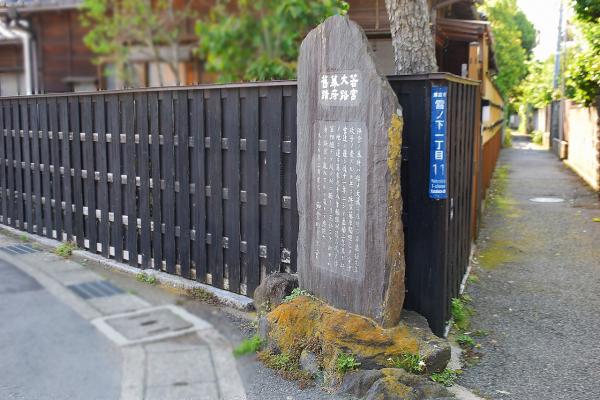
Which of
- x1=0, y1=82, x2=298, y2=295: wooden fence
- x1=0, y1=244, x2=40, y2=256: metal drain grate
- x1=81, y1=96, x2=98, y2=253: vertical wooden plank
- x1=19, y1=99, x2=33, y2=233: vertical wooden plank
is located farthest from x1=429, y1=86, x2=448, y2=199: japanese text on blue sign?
x1=19, y1=99, x2=33, y2=233: vertical wooden plank

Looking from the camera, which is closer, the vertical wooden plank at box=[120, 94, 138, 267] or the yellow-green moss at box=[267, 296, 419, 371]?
the yellow-green moss at box=[267, 296, 419, 371]

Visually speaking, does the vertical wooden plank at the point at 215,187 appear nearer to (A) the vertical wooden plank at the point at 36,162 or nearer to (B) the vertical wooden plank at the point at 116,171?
(B) the vertical wooden plank at the point at 116,171

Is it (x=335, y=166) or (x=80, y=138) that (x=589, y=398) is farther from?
(x=80, y=138)

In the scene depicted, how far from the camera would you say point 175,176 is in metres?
7.09

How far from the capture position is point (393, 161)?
4.69 m

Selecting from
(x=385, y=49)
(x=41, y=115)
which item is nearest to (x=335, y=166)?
(x=41, y=115)

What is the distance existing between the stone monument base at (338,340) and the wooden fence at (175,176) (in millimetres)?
915

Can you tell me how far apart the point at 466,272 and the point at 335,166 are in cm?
350

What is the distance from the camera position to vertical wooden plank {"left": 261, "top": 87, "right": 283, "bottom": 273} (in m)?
5.95

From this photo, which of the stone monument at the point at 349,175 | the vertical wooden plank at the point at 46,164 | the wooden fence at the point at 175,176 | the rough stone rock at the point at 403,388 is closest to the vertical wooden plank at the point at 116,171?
the wooden fence at the point at 175,176

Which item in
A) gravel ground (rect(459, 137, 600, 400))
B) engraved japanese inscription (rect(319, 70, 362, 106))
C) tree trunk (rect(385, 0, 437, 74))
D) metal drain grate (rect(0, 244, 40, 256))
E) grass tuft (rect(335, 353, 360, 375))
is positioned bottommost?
gravel ground (rect(459, 137, 600, 400))

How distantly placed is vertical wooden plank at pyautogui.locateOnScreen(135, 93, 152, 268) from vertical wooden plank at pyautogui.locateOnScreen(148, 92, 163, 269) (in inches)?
3.4

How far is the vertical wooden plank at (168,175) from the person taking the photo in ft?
23.2

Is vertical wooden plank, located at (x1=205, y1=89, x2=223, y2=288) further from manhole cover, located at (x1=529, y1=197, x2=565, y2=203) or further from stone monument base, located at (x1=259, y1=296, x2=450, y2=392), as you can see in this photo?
manhole cover, located at (x1=529, y1=197, x2=565, y2=203)
